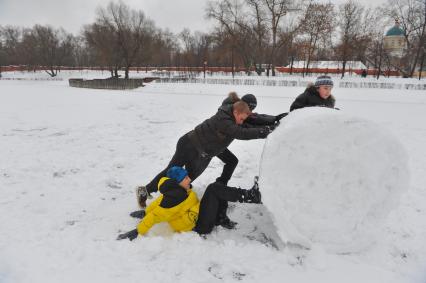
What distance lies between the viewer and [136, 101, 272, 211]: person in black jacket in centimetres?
352

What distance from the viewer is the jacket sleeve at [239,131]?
3451 millimetres

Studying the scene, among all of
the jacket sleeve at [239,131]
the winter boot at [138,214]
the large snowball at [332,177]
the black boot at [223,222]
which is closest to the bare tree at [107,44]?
the winter boot at [138,214]

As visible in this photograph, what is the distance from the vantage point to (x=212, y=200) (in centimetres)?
340

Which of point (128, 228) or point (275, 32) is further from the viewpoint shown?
point (275, 32)

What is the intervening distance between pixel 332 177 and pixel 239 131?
1.05m

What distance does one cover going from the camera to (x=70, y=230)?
369 cm

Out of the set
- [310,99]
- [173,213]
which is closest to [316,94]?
[310,99]

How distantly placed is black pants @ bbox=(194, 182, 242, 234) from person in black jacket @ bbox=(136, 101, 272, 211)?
55 centimetres

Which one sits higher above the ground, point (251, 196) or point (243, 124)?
point (243, 124)

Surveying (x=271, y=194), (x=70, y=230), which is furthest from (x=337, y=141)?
(x=70, y=230)

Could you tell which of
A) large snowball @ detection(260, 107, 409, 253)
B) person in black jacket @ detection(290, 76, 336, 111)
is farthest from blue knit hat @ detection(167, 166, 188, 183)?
person in black jacket @ detection(290, 76, 336, 111)

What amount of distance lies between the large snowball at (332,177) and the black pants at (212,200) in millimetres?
423

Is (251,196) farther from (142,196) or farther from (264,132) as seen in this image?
(142,196)

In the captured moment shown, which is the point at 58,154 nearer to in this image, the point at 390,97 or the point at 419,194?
the point at 419,194
